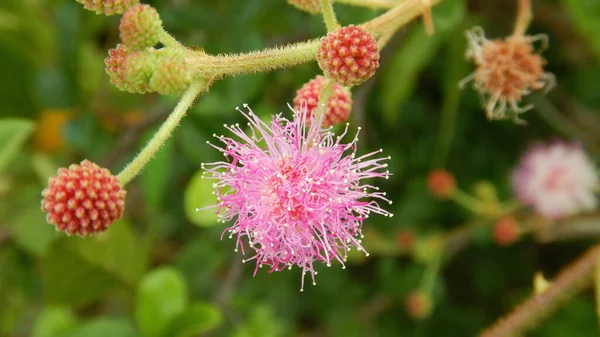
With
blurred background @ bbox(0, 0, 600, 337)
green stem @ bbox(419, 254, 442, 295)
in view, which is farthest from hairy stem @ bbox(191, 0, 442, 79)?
green stem @ bbox(419, 254, 442, 295)

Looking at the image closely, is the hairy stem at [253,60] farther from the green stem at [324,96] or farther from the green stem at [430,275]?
the green stem at [430,275]

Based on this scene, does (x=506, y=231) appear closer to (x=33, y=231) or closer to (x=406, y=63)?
(x=406, y=63)

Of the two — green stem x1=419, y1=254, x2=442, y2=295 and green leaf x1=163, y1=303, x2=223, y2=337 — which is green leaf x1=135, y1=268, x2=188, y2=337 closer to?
green leaf x1=163, y1=303, x2=223, y2=337

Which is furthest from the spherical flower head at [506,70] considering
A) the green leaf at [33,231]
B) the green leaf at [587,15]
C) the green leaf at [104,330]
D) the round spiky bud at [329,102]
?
the green leaf at [33,231]

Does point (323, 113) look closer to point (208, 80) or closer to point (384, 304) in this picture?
point (208, 80)

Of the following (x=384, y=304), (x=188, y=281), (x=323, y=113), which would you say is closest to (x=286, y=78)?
(x=188, y=281)
